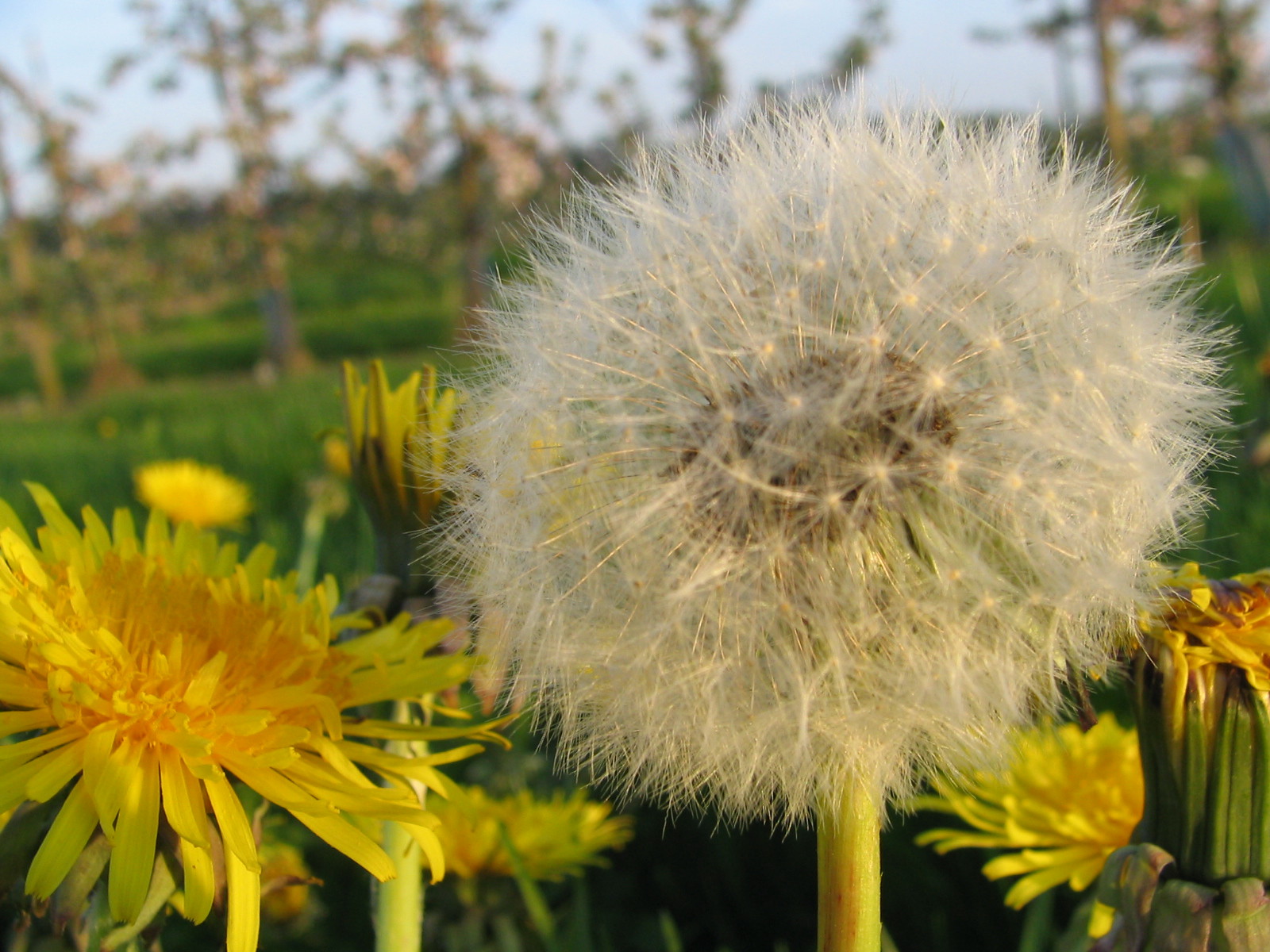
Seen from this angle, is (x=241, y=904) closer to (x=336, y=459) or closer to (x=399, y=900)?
(x=399, y=900)

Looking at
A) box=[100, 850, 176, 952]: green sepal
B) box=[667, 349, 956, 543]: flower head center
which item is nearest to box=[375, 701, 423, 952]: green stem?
box=[100, 850, 176, 952]: green sepal

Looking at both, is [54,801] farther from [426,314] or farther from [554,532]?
[426,314]

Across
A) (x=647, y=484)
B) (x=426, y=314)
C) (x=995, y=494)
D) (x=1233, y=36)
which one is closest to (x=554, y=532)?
(x=647, y=484)

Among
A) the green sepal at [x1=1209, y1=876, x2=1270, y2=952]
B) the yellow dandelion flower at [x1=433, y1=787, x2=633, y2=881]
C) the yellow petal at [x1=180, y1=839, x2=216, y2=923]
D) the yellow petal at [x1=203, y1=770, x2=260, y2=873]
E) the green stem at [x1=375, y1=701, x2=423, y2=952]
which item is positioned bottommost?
the yellow dandelion flower at [x1=433, y1=787, x2=633, y2=881]

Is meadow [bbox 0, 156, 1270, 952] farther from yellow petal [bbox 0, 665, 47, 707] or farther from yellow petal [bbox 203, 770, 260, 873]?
yellow petal [bbox 0, 665, 47, 707]

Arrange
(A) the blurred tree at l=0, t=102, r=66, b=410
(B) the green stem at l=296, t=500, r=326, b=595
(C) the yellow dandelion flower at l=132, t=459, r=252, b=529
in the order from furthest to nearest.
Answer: (A) the blurred tree at l=0, t=102, r=66, b=410 < (C) the yellow dandelion flower at l=132, t=459, r=252, b=529 < (B) the green stem at l=296, t=500, r=326, b=595

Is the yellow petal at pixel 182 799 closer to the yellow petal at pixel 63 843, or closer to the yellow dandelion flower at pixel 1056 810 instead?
the yellow petal at pixel 63 843
